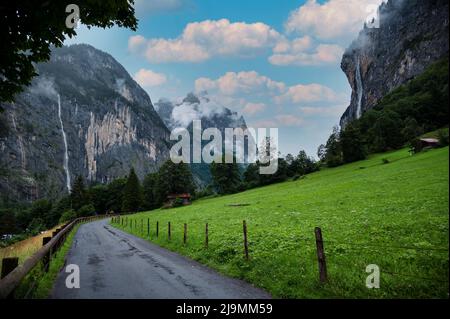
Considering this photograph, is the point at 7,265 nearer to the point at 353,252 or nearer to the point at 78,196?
the point at 353,252

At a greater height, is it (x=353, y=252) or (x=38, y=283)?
(x=353, y=252)

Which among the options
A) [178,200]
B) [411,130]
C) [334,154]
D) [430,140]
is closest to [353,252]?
[430,140]

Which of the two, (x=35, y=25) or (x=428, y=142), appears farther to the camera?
(x=428, y=142)

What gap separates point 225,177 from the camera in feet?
347

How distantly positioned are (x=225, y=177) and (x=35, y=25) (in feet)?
319

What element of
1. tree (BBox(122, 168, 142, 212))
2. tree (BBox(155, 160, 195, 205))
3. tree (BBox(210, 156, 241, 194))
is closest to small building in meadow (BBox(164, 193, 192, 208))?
tree (BBox(155, 160, 195, 205))

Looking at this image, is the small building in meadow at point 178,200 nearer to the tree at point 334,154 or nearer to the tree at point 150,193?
the tree at point 150,193

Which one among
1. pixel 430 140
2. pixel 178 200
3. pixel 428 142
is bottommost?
pixel 178 200

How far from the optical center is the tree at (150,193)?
4400 inches

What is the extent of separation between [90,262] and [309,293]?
10.6 m

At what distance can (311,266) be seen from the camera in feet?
37.8
